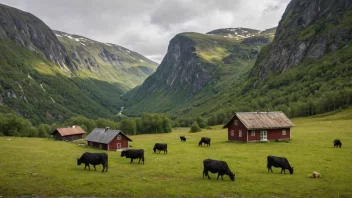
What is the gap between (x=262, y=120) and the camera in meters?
Result: 84.7

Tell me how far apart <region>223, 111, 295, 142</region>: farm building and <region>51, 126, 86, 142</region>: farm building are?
65852 mm

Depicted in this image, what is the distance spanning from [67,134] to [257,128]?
74424 millimetres

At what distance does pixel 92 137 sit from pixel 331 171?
60.5 metres

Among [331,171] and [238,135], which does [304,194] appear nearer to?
[331,171]

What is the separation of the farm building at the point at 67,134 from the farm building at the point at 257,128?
65.9 meters

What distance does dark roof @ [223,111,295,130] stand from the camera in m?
81.5

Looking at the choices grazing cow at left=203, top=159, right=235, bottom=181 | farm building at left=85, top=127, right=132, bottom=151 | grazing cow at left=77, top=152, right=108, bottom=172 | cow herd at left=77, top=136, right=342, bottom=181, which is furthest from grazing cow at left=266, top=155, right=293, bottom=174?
farm building at left=85, top=127, right=132, bottom=151

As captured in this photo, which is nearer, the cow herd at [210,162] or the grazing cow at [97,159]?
the cow herd at [210,162]

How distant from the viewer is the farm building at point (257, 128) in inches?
3191

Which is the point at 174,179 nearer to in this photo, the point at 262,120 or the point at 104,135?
the point at 104,135

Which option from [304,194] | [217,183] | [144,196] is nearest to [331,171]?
[304,194]

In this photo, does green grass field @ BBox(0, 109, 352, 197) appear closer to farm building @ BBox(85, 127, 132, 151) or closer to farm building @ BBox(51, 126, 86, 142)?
farm building @ BBox(85, 127, 132, 151)

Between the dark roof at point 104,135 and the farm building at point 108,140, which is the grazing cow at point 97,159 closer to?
the farm building at point 108,140

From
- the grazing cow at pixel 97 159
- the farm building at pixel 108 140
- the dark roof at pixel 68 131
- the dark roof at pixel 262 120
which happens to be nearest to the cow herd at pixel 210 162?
the grazing cow at pixel 97 159
